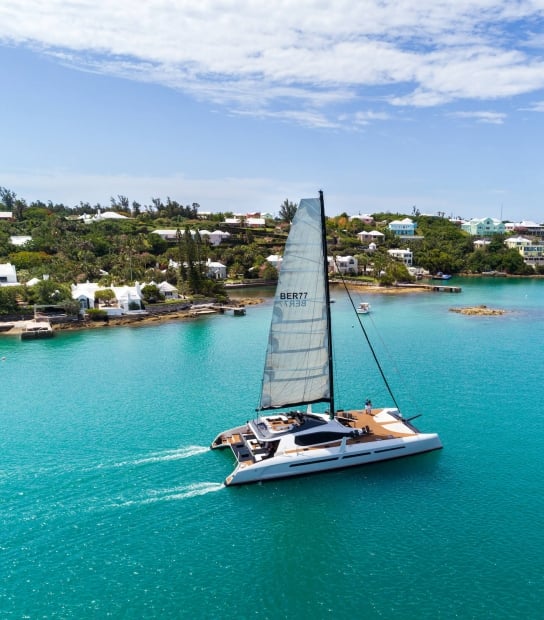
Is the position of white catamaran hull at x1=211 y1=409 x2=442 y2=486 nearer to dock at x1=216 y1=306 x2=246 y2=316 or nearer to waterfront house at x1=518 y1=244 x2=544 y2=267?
dock at x1=216 y1=306 x2=246 y2=316

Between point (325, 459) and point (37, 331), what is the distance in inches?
2075

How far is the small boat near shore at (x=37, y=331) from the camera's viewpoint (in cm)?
6681

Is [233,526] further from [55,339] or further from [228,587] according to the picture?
[55,339]

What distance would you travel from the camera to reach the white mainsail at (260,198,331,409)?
28.8m

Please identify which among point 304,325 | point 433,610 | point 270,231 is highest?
point 270,231

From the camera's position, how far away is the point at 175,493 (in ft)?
88.7

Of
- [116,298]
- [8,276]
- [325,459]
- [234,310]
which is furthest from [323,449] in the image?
[8,276]

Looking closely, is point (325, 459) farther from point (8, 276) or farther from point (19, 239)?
point (19, 239)

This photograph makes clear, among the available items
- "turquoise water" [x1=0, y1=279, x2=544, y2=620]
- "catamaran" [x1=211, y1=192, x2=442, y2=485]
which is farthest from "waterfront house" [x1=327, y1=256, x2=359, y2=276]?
"catamaran" [x1=211, y1=192, x2=442, y2=485]

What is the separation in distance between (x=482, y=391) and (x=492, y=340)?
23691 millimetres

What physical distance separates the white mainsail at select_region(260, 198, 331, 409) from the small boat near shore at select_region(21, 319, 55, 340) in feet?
158

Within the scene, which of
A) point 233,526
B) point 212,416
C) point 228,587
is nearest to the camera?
point 228,587

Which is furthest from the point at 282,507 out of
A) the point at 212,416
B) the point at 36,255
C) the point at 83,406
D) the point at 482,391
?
the point at 36,255

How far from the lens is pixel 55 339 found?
67.1 metres
